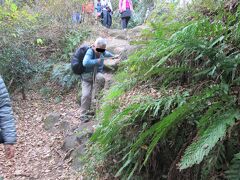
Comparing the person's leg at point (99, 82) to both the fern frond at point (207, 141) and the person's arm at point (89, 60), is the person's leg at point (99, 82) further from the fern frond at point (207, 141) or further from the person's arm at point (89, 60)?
the fern frond at point (207, 141)

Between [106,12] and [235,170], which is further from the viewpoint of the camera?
[106,12]

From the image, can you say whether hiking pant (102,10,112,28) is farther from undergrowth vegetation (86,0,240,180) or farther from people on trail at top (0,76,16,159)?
people on trail at top (0,76,16,159)

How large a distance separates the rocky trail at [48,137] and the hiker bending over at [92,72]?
0.91 ft

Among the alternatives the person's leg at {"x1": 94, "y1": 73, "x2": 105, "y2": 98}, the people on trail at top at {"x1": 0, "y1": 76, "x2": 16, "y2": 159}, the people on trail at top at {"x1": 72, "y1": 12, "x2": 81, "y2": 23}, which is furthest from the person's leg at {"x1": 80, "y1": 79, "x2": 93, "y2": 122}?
the people on trail at top at {"x1": 72, "y1": 12, "x2": 81, "y2": 23}

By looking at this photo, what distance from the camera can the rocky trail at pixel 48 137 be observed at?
586 centimetres

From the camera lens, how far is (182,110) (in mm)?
2137

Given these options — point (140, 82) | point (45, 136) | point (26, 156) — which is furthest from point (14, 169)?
point (140, 82)

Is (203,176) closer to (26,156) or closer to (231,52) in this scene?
(231,52)

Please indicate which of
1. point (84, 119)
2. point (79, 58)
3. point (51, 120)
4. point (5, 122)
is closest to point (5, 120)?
point (5, 122)

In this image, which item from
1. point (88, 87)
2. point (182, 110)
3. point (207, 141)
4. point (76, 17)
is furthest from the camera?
point (76, 17)

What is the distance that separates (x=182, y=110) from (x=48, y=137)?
579 cm

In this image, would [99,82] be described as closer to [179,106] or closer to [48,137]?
[48,137]

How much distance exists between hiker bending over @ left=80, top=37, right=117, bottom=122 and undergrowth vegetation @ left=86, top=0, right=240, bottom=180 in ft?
7.71

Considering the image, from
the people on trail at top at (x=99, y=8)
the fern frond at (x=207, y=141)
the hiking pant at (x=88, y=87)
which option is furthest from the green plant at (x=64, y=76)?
the fern frond at (x=207, y=141)
